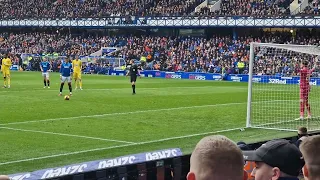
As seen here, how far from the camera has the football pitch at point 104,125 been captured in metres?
14.4

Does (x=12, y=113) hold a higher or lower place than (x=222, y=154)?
lower

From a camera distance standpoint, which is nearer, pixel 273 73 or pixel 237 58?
pixel 273 73

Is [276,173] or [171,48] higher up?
[171,48]

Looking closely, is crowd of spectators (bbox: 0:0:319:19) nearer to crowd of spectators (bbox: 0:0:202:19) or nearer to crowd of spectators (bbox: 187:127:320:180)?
crowd of spectators (bbox: 0:0:202:19)

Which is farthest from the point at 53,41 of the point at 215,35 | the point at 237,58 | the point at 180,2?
the point at 237,58

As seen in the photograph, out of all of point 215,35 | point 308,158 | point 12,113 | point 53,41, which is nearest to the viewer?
point 308,158

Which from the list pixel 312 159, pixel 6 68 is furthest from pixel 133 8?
pixel 312 159

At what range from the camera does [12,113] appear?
2245 centimetres

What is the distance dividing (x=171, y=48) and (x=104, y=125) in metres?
45.1

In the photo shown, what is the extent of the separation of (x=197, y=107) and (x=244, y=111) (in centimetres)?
207

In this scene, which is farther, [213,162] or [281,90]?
[281,90]

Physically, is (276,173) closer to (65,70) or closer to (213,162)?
(213,162)

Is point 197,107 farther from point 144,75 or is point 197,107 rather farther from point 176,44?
point 176,44

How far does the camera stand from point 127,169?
898cm
